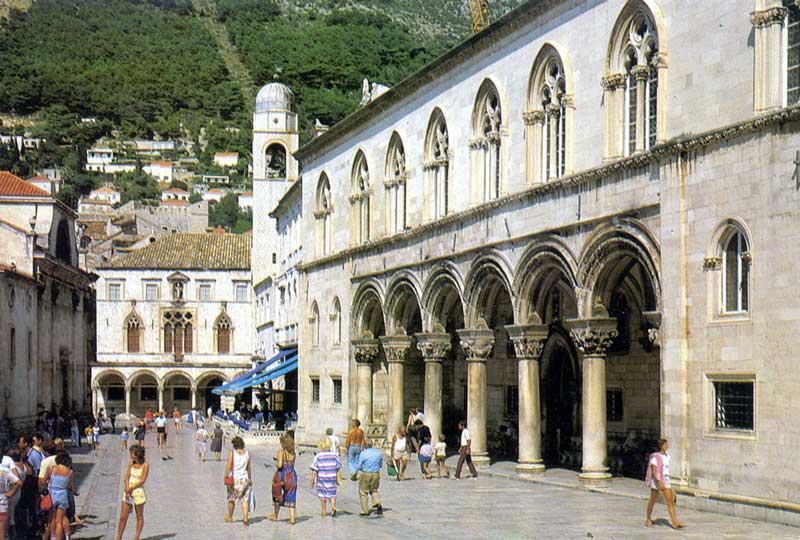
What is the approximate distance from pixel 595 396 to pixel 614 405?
177 inches

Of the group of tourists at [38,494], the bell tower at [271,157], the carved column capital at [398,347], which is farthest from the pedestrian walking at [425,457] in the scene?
the bell tower at [271,157]

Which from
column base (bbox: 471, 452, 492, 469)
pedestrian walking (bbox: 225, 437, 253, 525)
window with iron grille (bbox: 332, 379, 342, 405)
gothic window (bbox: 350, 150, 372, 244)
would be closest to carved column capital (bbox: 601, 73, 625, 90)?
pedestrian walking (bbox: 225, 437, 253, 525)

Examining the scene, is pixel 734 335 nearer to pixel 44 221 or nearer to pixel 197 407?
pixel 44 221

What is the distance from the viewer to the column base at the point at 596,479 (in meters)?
25.0

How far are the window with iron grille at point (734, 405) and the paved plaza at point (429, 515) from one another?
1510mm

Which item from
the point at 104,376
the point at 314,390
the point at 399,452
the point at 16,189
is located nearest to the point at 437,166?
the point at 399,452

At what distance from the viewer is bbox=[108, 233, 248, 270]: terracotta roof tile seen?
86.1 meters

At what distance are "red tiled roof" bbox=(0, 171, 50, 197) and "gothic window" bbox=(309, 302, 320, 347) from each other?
19451 millimetres

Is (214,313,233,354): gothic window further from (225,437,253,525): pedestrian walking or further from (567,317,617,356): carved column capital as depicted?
(225,437,253,525): pedestrian walking

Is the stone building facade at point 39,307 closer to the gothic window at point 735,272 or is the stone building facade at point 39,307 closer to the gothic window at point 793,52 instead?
the gothic window at point 735,272

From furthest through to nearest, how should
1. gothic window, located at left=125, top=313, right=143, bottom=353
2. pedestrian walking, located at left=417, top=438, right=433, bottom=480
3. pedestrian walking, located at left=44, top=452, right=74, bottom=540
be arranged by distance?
1. gothic window, located at left=125, top=313, right=143, bottom=353
2. pedestrian walking, located at left=417, top=438, right=433, bottom=480
3. pedestrian walking, located at left=44, top=452, right=74, bottom=540

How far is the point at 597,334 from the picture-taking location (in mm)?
25188

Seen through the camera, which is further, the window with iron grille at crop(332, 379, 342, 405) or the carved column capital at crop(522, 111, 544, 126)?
the window with iron grille at crop(332, 379, 342, 405)

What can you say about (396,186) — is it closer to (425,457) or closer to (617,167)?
(425,457)
